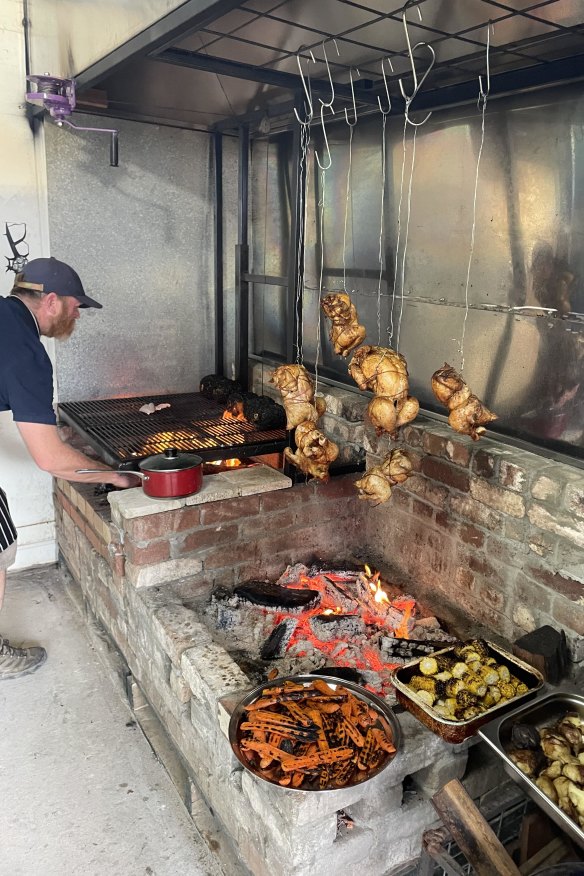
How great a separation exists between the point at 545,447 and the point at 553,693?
4.39 feet

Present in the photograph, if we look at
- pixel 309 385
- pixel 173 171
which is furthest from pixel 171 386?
pixel 309 385

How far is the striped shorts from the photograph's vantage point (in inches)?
160

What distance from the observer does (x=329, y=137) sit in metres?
4.83

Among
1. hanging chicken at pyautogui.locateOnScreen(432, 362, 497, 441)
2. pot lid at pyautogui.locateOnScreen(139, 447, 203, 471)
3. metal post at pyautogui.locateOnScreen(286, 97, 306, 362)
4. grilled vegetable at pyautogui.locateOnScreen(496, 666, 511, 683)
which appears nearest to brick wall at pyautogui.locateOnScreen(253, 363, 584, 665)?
hanging chicken at pyautogui.locateOnScreen(432, 362, 497, 441)

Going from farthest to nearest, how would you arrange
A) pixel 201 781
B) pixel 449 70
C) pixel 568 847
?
pixel 449 70 < pixel 201 781 < pixel 568 847

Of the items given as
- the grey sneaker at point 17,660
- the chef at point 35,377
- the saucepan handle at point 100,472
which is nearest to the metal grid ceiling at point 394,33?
the chef at point 35,377

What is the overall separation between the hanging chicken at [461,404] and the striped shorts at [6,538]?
287 centimetres

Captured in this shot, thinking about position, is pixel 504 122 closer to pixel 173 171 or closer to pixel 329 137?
pixel 329 137

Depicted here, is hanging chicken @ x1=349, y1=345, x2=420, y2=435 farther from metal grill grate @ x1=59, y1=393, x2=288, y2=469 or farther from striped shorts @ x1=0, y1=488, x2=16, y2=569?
striped shorts @ x1=0, y1=488, x2=16, y2=569

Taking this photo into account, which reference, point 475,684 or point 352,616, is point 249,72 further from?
point 475,684

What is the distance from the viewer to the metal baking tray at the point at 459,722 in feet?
8.25

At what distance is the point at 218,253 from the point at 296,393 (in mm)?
2597

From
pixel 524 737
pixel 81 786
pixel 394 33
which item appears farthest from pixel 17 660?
pixel 394 33

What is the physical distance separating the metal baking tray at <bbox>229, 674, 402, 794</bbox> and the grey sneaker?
224cm
